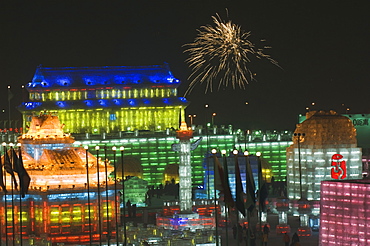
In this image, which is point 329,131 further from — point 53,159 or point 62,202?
point 62,202

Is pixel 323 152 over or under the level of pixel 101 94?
under

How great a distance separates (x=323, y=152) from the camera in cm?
6988

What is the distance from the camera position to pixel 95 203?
2307 inches

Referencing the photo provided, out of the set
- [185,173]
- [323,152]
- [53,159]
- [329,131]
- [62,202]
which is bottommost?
[62,202]

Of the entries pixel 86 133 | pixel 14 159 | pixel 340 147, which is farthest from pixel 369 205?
pixel 86 133

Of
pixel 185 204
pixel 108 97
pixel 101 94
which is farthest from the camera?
pixel 108 97

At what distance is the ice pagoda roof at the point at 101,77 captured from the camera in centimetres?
11134

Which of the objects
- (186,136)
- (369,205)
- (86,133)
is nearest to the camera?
(369,205)

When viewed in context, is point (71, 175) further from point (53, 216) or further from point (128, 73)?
point (128, 73)

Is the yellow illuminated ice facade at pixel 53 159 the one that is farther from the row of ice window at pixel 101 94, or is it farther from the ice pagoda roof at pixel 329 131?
the row of ice window at pixel 101 94

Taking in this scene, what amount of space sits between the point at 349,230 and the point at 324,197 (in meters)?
1.97

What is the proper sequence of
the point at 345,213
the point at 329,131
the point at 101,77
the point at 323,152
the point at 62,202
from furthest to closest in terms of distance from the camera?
1. the point at 101,77
2. the point at 329,131
3. the point at 323,152
4. the point at 62,202
5. the point at 345,213

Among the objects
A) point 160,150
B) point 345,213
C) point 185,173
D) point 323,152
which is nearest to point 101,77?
point 160,150

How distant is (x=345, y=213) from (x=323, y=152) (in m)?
22.8
